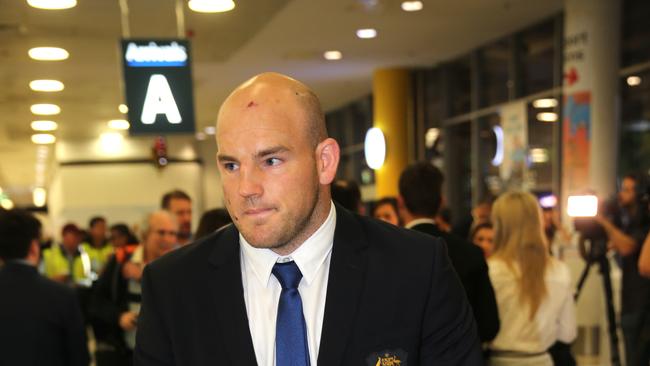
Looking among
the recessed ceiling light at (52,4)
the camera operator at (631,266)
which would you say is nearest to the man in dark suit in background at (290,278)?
the camera operator at (631,266)

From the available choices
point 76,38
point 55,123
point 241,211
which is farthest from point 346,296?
point 55,123

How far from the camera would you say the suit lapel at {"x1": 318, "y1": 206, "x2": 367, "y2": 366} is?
154cm

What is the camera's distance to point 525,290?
153 inches

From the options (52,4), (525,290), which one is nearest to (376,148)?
(52,4)

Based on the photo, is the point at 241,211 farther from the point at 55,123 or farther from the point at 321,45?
the point at 55,123

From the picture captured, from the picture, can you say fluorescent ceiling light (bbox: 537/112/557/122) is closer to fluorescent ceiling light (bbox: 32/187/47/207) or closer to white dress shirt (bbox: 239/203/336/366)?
white dress shirt (bbox: 239/203/336/366)

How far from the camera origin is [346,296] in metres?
1.59

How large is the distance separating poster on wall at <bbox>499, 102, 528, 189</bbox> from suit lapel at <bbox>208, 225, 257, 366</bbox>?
9.32m

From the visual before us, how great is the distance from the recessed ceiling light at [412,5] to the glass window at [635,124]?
2.31 m

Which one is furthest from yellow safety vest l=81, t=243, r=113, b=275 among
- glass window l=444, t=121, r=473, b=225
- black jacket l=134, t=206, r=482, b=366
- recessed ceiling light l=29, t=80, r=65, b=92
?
black jacket l=134, t=206, r=482, b=366

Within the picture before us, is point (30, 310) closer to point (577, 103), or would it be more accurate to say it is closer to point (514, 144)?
point (577, 103)

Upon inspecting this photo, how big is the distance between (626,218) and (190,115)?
3386mm

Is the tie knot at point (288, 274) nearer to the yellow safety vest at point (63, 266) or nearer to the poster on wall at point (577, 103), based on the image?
the poster on wall at point (577, 103)

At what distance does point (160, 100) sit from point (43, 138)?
13.8 meters
